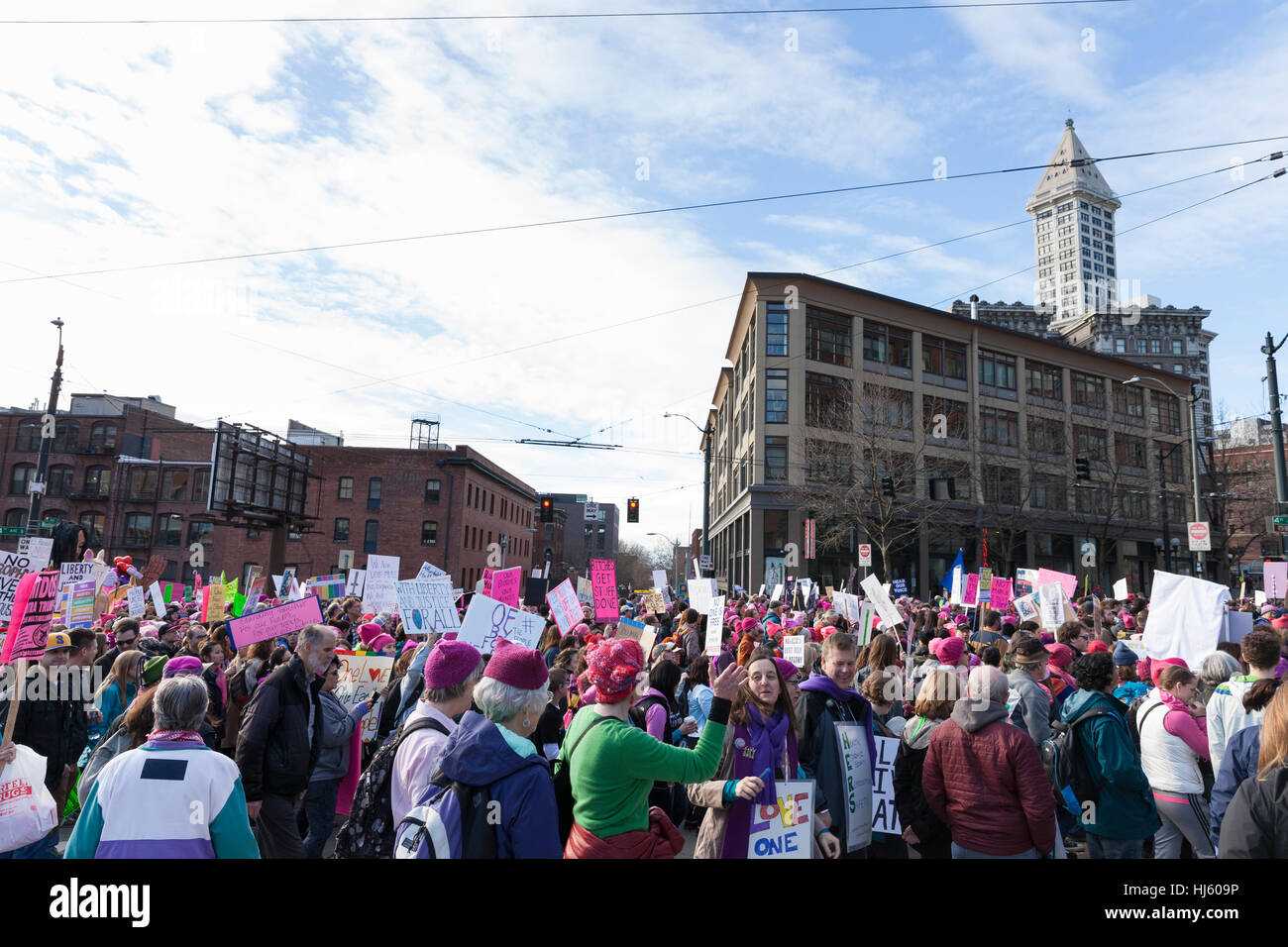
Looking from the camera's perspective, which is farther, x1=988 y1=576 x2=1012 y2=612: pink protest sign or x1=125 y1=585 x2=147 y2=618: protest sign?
x1=988 y1=576 x2=1012 y2=612: pink protest sign

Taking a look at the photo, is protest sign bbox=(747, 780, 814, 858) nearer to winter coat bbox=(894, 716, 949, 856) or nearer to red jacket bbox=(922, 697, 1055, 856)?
red jacket bbox=(922, 697, 1055, 856)

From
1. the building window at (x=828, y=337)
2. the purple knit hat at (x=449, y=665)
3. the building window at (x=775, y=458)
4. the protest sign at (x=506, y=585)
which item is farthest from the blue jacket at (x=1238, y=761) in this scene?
the building window at (x=828, y=337)

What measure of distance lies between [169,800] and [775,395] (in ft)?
137

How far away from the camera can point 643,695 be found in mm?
5340

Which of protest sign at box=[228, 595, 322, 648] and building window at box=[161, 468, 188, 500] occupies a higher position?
building window at box=[161, 468, 188, 500]

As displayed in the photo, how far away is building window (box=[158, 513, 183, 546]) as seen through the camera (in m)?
54.1

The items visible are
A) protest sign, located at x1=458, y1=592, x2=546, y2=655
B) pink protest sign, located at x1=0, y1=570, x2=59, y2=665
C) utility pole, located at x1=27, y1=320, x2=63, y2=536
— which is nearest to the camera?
pink protest sign, located at x1=0, y1=570, x2=59, y2=665

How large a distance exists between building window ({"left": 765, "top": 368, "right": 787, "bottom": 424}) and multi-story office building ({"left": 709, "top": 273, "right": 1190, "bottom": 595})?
0.26 feet

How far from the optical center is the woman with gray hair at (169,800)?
2.79 meters

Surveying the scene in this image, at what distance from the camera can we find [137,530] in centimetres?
5438

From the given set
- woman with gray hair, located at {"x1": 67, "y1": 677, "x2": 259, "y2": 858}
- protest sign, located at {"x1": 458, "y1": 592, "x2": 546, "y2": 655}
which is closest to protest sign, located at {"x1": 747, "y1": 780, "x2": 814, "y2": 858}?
woman with gray hair, located at {"x1": 67, "y1": 677, "x2": 259, "y2": 858}
